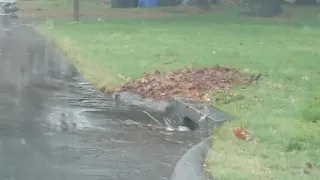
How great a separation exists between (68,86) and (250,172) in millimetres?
6990

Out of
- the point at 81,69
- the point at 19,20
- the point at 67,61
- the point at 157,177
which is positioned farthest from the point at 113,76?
the point at 19,20

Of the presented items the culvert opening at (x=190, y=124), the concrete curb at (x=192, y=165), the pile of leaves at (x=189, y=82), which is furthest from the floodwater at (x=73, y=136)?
the pile of leaves at (x=189, y=82)

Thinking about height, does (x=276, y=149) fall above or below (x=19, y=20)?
above

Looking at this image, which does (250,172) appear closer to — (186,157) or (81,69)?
(186,157)

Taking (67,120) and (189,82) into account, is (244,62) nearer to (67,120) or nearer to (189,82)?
(189,82)

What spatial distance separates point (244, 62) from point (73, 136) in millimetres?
6416

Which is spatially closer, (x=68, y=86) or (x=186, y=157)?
(x=186, y=157)

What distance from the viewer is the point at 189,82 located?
42.2 ft

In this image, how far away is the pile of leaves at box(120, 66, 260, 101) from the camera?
12.4 meters

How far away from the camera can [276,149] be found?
341 inches

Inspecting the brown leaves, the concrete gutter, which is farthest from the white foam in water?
the brown leaves

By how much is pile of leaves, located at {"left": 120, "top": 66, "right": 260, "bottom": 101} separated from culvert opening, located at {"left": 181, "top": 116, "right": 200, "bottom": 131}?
933mm

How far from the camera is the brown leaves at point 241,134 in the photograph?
9.34 metres

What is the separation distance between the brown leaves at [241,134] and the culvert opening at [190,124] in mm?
1021
